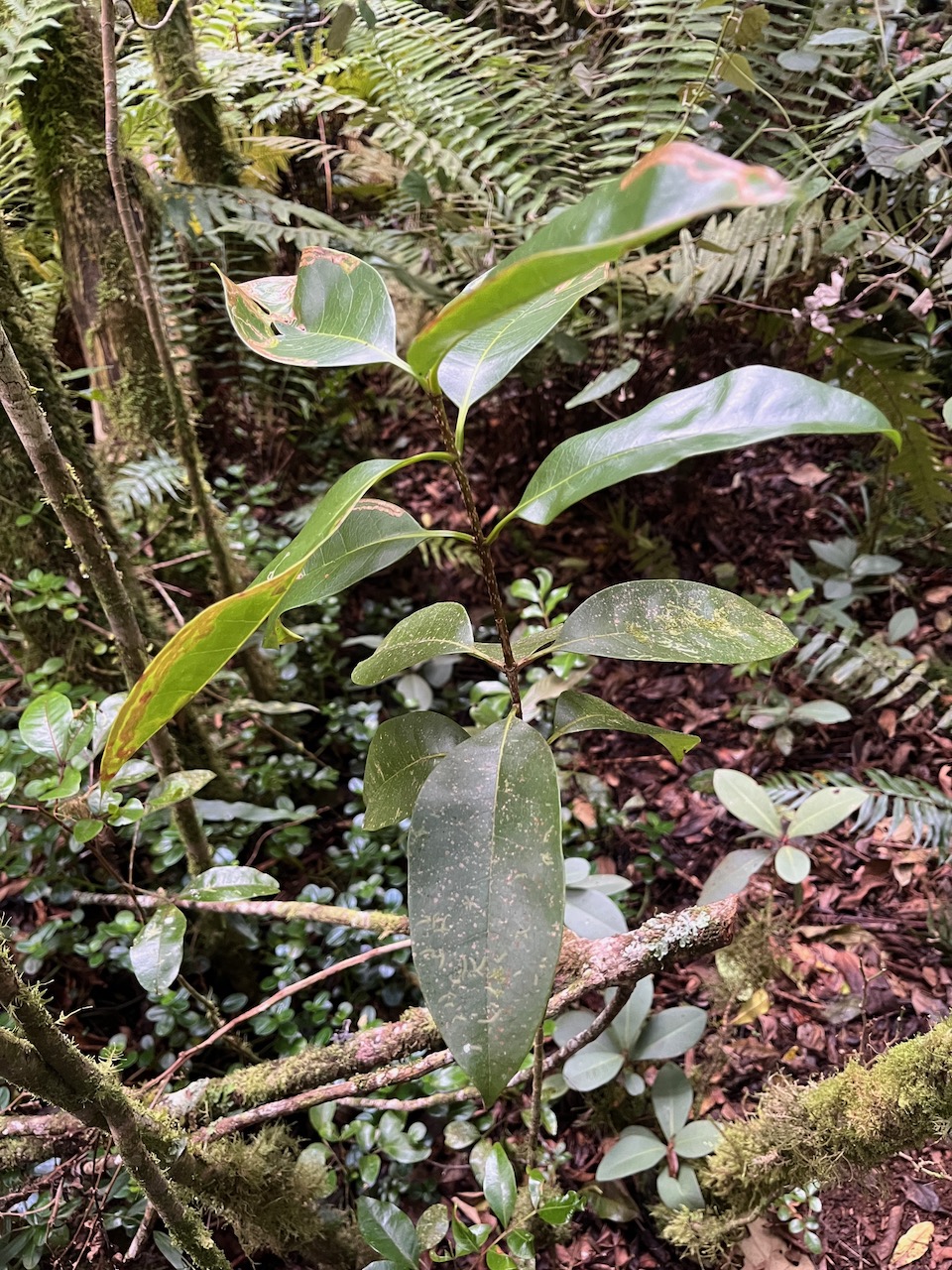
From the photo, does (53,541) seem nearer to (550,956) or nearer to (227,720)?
(227,720)

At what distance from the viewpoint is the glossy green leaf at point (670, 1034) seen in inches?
46.3

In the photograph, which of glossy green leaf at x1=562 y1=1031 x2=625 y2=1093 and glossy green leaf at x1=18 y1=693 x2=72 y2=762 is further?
glossy green leaf at x1=562 y1=1031 x2=625 y2=1093

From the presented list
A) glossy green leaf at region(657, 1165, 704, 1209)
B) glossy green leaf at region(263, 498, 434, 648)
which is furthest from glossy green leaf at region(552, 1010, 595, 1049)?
glossy green leaf at region(263, 498, 434, 648)

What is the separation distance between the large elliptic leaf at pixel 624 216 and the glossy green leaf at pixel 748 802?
1.17m

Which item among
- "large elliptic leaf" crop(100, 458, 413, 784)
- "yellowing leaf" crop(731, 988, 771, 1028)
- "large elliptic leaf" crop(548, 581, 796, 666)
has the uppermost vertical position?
"large elliptic leaf" crop(100, 458, 413, 784)

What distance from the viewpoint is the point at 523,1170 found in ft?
3.96

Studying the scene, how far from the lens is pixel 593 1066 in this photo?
3.85 feet

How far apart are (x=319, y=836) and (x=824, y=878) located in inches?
47.5

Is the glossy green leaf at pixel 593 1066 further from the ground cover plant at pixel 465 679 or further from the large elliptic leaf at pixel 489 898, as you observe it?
the large elliptic leaf at pixel 489 898

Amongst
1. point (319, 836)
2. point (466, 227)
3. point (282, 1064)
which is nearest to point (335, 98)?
point (466, 227)

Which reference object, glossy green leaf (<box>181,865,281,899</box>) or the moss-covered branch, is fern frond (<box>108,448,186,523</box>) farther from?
the moss-covered branch

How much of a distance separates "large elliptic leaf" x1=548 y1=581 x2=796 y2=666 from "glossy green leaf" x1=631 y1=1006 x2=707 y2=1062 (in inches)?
32.7

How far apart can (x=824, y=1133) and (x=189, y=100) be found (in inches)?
108

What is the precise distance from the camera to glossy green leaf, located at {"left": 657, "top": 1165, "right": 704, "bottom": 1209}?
110cm
